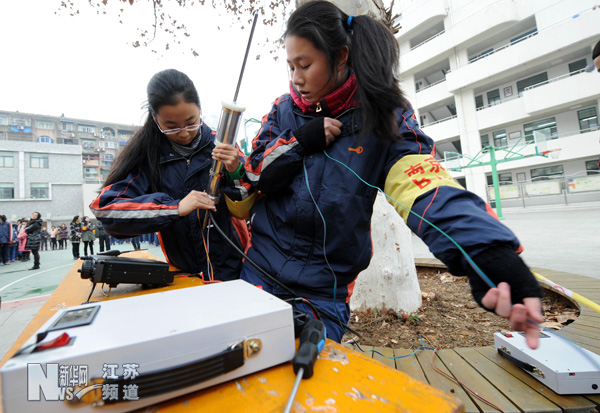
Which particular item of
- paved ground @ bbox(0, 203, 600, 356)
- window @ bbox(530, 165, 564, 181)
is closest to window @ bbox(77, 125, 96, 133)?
paved ground @ bbox(0, 203, 600, 356)

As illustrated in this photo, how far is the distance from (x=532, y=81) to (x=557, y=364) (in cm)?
2280

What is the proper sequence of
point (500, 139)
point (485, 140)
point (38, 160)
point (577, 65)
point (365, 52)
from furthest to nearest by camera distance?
point (38, 160) → point (485, 140) → point (500, 139) → point (577, 65) → point (365, 52)

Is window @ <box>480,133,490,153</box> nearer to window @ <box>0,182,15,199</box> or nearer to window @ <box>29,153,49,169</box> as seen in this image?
window @ <box>29,153,49,169</box>

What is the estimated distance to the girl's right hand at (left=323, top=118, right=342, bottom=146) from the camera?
1021 millimetres

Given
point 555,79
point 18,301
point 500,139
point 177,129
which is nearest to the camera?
point 177,129

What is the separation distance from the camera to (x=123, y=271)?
1.27m

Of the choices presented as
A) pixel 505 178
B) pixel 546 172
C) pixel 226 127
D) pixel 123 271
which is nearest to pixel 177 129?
pixel 226 127

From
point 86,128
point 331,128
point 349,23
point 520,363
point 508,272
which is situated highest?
point 86,128

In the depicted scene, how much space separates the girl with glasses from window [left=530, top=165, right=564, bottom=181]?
22307mm

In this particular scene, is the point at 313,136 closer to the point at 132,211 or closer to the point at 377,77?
the point at 377,77

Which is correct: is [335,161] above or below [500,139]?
below

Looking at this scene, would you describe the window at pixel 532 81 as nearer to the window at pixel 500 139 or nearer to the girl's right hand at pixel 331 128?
the window at pixel 500 139

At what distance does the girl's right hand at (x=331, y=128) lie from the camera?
1.02 meters

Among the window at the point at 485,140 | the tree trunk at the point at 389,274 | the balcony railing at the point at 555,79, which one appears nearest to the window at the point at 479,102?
the window at the point at 485,140
